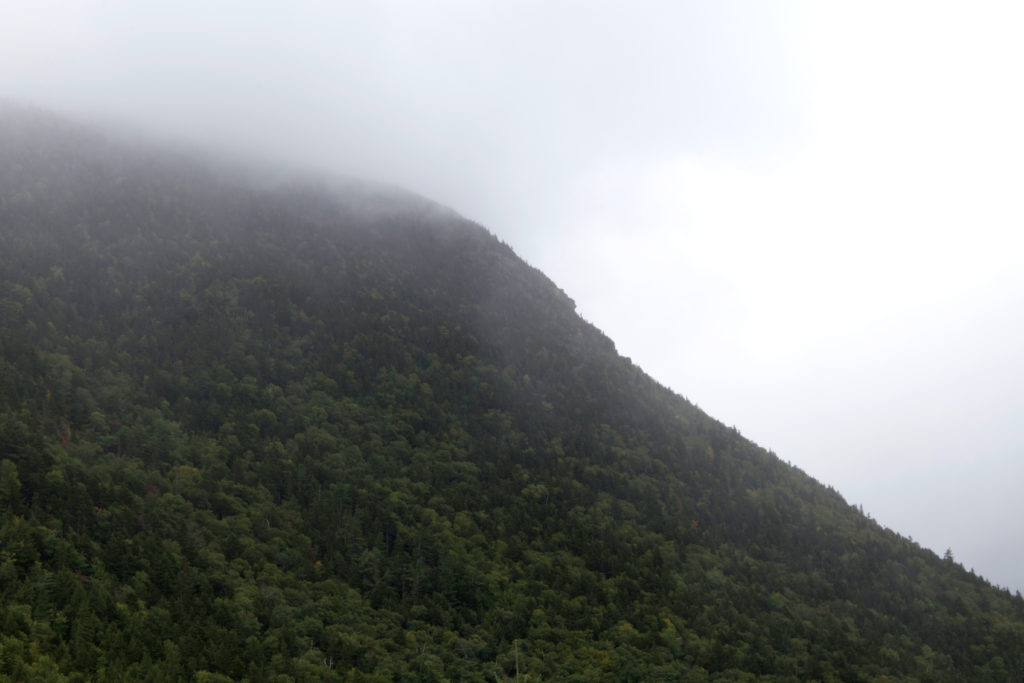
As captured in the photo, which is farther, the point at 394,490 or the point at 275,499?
the point at 394,490

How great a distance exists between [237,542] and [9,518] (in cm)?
4294

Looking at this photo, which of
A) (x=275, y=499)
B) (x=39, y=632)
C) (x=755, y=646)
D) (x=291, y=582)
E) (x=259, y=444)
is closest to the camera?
(x=39, y=632)

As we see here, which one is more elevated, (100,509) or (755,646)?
(755,646)

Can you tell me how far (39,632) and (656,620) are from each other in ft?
392

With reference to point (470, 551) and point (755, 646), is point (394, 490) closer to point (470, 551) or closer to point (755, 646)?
point (470, 551)

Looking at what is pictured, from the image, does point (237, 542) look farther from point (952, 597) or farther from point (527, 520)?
point (952, 597)

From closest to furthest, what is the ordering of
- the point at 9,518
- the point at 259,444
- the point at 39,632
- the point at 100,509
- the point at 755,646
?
the point at 39,632 < the point at 9,518 < the point at 100,509 < the point at 755,646 < the point at 259,444

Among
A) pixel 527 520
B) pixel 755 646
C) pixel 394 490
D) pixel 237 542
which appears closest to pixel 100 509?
pixel 237 542

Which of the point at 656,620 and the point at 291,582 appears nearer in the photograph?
the point at 291,582

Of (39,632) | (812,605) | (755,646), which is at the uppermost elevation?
(812,605)

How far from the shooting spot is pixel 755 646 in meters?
162

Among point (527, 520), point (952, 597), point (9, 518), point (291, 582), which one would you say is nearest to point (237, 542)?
point (291, 582)

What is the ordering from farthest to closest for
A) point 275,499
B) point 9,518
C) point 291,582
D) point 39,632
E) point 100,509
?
1. point 275,499
2. point 291,582
3. point 100,509
4. point 9,518
5. point 39,632

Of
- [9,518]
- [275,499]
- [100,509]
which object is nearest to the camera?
[9,518]
